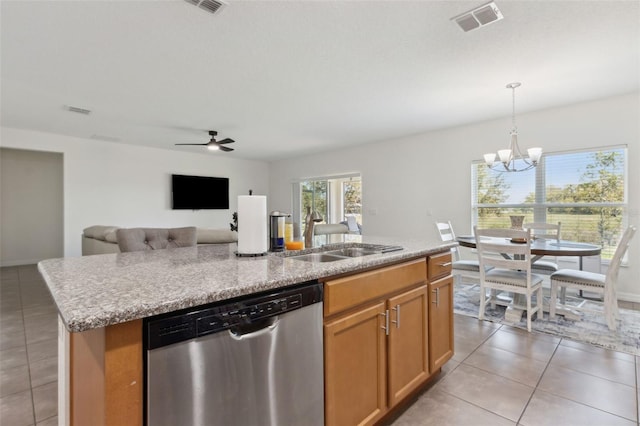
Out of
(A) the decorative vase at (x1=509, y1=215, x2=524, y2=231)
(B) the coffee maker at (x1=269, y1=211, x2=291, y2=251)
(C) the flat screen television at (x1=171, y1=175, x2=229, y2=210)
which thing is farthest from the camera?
(C) the flat screen television at (x1=171, y1=175, x2=229, y2=210)

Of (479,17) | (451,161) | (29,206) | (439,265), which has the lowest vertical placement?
(439,265)

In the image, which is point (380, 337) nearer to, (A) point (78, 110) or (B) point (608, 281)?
(B) point (608, 281)

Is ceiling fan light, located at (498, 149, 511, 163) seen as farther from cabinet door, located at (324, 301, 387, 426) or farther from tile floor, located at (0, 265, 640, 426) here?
cabinet door, located at (324, 301, 387, 426)

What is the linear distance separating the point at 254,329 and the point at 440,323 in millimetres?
1420

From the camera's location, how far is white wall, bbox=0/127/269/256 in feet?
18.6

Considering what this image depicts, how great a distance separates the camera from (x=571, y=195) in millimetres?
4129

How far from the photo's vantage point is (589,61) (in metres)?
2.83

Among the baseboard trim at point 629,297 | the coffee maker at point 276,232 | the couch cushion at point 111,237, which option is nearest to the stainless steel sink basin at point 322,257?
the coffee maker at point 276,232

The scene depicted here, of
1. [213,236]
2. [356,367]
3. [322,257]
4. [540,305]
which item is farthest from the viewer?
[213,236]

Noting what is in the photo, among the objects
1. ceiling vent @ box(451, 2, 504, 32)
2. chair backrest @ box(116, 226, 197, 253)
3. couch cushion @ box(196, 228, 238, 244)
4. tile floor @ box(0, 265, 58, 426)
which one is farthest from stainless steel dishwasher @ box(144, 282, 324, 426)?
couch cushion @ box(196, 228, 238, 244)

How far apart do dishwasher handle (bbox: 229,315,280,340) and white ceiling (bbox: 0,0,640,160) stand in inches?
78.8

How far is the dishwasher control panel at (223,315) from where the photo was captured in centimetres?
85

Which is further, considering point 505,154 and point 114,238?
point 114,238

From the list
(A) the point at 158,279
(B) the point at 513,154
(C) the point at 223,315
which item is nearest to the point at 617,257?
(B) the point at 513,154
